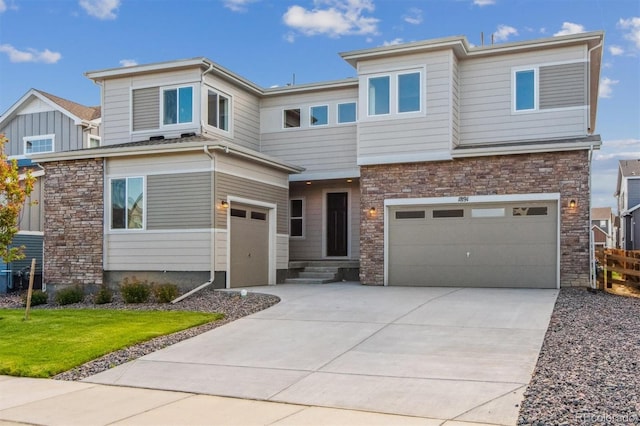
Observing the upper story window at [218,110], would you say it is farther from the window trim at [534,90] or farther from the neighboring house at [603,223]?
the neighboring house at [603,223]

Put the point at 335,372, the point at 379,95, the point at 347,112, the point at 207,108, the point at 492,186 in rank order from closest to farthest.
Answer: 1. the point at 335,372
2. the point at 492,186
3. the point at 379,95
4. the point at 207,108
5. the point at 347,112

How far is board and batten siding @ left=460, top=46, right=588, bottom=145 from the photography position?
15953 mm

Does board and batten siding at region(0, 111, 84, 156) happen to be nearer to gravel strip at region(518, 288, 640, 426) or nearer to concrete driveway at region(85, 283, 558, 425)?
concrete driveway at region(85, 283, 558, 425)

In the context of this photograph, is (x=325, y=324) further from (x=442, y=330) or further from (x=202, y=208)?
(x=202, y=208)

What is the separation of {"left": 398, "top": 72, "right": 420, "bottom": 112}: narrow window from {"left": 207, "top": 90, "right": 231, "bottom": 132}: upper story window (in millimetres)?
5569

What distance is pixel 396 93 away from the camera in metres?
16.6

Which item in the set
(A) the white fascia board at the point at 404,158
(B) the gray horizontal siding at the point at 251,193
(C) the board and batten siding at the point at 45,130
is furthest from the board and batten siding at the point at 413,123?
(C) the board and batten siding at the point at 45,130

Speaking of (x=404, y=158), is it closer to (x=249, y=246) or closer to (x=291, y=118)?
(x=249, y=246)

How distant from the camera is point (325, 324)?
10438 mm

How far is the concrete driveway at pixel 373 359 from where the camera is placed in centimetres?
636

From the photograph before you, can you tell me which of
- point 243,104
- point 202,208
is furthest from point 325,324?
point 243,104

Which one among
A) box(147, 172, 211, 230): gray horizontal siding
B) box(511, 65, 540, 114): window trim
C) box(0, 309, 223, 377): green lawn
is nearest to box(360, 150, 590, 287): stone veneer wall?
box(511, 65, 540, 114): window trim

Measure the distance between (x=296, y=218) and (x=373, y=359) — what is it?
1294cm

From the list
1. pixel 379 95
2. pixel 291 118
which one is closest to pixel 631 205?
pixel 291 118
